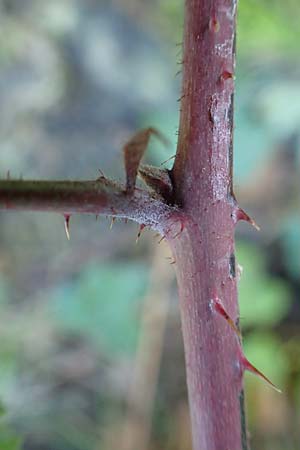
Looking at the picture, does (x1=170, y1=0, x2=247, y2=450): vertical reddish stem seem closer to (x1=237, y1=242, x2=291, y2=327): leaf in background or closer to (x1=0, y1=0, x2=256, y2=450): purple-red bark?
(x1=0, y1=0, x2=256, y2=450): purple-red bark

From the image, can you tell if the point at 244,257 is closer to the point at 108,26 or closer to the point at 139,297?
the point at 139,297

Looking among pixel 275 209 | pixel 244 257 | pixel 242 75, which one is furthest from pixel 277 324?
pixel 242 75

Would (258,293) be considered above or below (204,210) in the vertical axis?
below

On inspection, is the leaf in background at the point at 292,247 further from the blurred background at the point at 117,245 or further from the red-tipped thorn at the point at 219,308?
the red-tipped thorn at the point at 219,308

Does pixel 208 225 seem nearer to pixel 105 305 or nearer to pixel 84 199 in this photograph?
pixel 84 199

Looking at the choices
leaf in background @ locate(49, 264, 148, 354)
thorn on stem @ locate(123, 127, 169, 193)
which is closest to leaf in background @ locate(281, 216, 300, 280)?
leaf in background @ locate(49, 264, 148, 354)

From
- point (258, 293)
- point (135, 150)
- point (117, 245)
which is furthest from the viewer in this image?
point (117, 245)

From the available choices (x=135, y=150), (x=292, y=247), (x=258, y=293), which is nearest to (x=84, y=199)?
(x=135, y=150)

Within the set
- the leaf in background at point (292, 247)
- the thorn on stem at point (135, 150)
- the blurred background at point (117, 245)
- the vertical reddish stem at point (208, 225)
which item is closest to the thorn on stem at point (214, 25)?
the vertical reddish stem at point (208, 225)
